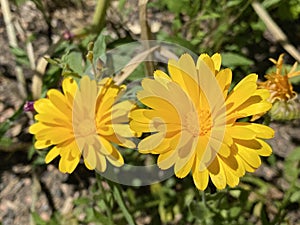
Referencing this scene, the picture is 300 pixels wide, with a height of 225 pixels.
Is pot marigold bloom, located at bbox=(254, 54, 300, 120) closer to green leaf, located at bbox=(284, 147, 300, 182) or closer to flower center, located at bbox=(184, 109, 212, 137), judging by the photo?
flower center, located at bbox=(184, 109, 212, 137)

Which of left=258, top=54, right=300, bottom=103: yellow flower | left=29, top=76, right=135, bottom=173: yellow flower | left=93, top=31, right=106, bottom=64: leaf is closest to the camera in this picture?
left=29, top=76, right=135, bottom=173: yellow flower

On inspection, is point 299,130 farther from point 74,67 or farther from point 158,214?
point 74,67

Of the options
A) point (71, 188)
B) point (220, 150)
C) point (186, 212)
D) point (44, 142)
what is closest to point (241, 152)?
point (220, 150)

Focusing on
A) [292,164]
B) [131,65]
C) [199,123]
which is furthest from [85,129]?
[292,164]

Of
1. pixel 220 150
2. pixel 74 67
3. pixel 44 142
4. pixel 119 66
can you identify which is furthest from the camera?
pixel 119 66

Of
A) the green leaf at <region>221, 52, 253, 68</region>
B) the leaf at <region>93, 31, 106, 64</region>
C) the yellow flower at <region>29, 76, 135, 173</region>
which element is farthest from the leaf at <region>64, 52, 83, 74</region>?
the green leaf at <region>221, 52, 253, 68</region>

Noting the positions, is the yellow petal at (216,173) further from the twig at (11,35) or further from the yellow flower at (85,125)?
the twig at (11,35)

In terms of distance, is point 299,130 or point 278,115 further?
point 299,130
